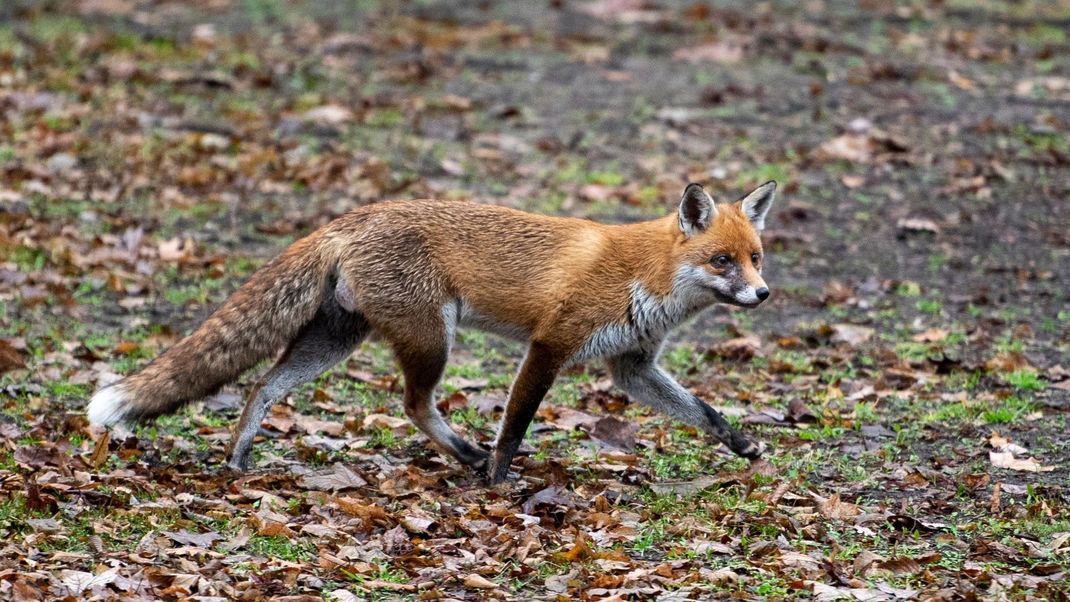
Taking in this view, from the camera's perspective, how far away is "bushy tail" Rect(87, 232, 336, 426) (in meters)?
6.93

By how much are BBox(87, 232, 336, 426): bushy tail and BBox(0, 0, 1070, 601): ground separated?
329 millimetres

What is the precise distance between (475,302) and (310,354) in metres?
0.97

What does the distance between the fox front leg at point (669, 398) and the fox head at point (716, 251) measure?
1.81 ft

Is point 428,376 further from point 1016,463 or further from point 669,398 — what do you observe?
point 1016,463

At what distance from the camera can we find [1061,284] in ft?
35.8

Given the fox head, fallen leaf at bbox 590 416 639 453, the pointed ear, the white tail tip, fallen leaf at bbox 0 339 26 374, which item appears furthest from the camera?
fallen leaf at bbox 0 339 26 374

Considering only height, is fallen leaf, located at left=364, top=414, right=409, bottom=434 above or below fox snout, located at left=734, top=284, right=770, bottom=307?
below

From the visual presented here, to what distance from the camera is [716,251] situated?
7.35m

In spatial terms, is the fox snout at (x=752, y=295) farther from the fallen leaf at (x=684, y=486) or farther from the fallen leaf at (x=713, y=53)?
the fallen leaf at (x=713, y=53)

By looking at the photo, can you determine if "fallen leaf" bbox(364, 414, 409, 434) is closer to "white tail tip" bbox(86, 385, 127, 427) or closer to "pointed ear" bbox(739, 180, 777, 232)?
"white tail tip" bbox(86, 385, 127, 427)

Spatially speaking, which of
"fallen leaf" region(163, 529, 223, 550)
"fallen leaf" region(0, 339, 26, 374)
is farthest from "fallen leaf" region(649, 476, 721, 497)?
"fallen leaf" region(0, 339, 26, 374)

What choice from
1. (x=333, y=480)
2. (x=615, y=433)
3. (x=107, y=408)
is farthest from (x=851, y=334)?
(x=107, y=408)

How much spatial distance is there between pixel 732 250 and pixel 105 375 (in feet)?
13.1

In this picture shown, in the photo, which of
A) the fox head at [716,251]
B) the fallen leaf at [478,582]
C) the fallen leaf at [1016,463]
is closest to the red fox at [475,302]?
the fox head at [716,251]
